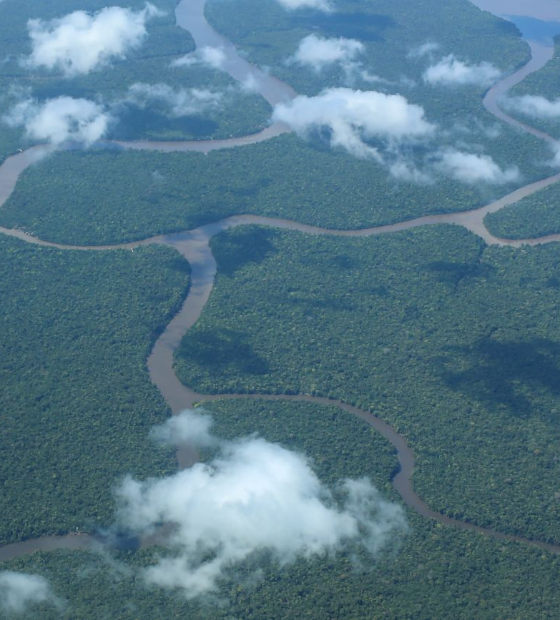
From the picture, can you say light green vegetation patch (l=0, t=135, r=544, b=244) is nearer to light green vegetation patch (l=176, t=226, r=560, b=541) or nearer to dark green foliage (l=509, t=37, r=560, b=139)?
light green vegetation patch (l=176, t=226, r=560, b=541)

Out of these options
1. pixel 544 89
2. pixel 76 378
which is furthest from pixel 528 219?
pixel 76 378

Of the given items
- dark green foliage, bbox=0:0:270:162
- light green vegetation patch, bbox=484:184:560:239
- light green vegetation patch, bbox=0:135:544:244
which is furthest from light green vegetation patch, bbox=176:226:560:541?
dark green foliage, bbox=0:0:270:162

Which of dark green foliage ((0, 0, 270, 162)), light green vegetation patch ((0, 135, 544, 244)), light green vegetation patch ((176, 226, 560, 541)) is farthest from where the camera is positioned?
dark green foliage ((0, 0, 270, 162))

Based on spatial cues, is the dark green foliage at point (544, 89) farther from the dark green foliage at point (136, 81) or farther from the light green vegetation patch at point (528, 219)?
the dark green foliage at point (136, 81)

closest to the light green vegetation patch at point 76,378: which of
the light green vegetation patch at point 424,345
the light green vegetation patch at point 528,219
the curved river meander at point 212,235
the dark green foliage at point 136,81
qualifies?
the curved river meander at point 212,235

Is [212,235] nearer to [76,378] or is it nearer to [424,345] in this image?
[76,378]

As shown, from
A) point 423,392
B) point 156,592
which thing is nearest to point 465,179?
point 423,392
